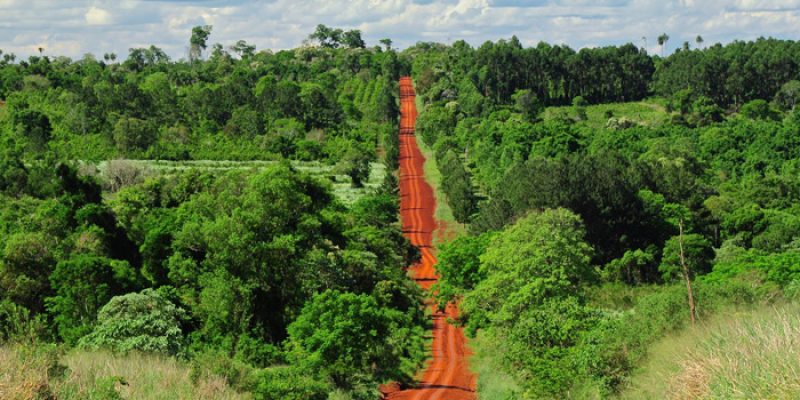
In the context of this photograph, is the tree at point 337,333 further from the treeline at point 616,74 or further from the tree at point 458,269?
the treeline at point 616,74

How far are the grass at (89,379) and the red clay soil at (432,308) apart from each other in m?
17.1

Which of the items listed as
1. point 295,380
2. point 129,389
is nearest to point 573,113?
→ point 295,380

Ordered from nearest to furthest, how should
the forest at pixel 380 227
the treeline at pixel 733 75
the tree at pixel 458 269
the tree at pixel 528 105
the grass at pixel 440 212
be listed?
the forest at pixel 380 227 < the tree at pixel 458 269 < the grass at pixel 440 212 < the tree at pixel 528 105 < the treeline at pixel 733 75

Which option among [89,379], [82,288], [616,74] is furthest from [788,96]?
[89,379]

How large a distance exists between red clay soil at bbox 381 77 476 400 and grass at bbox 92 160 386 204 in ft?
11.9

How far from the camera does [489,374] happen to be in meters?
35.7

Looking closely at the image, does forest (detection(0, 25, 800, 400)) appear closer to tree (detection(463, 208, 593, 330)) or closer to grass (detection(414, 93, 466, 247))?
tree (detection(463, 208, 593, 330))

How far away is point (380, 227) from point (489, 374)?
2473cm

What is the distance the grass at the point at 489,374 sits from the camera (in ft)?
104

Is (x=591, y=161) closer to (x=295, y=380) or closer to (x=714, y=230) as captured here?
(x=714, y=230)

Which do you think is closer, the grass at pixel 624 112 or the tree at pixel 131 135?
the tree at pixel 131 135

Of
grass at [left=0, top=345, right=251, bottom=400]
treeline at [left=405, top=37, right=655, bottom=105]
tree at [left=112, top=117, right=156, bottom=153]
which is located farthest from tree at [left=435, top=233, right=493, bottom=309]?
treeline at [left=405, top=37, right=655, bottom=105]

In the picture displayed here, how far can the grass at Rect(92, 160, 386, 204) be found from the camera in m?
77.6

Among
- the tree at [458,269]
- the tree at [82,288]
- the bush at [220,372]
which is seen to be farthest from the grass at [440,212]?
the bush at [220,372]
